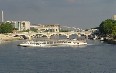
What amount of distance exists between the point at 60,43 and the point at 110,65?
3039 cm

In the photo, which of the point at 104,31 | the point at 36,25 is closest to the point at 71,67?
the point at 104,31

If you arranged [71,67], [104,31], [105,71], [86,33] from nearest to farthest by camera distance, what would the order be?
[105,71]
[71,67]
[104,31]
[86,33]

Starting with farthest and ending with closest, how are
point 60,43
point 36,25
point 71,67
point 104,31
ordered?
point 36,25 < point 104,31 < point 60,43 < point 71,67

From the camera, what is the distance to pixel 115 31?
77625 mm

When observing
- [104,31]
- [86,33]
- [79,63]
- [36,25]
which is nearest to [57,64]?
[79,63]

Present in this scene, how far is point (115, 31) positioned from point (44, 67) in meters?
47.1

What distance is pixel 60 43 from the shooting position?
206ft

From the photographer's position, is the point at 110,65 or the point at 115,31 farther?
the point at 115,31

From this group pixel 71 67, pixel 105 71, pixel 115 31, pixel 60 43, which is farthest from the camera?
pixel 115 31

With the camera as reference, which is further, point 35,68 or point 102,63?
point 102,63

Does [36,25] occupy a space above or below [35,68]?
above

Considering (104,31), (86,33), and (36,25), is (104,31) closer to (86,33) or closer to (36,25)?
(86,33)

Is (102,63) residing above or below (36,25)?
below

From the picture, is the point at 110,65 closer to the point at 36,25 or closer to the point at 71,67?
the point at 71,67
